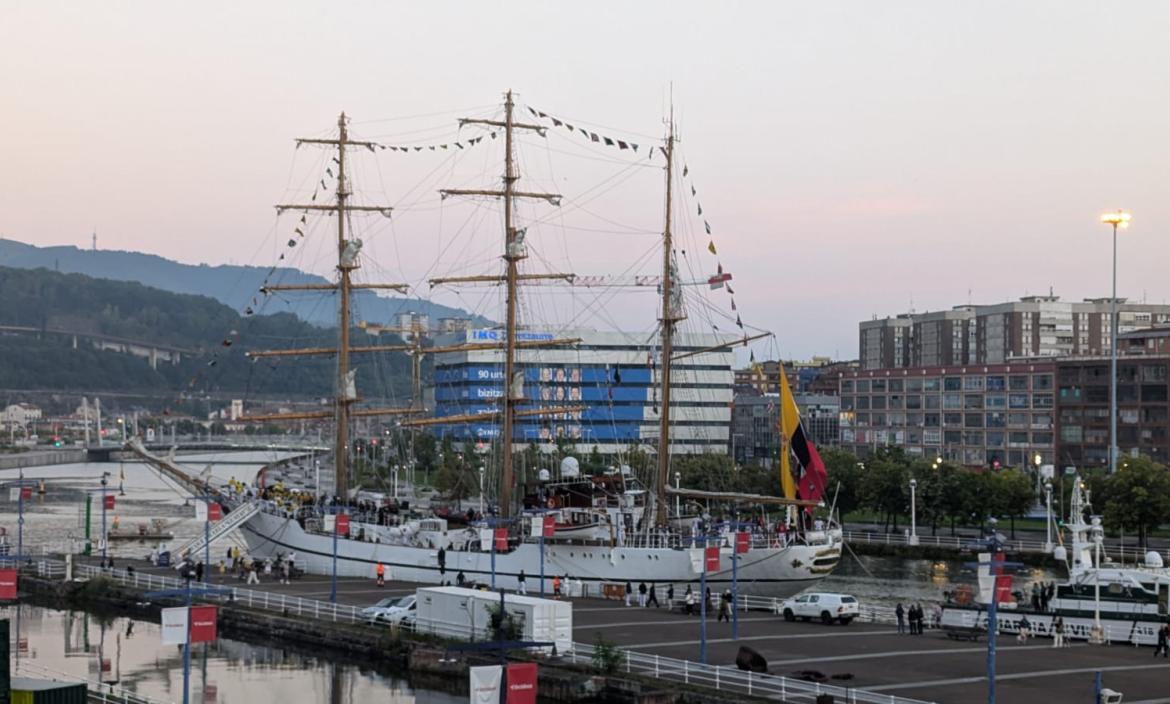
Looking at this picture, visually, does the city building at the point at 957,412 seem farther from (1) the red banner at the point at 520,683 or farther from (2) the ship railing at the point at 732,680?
(1) the red banner at the point at 520,683

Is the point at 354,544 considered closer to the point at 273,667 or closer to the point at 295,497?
the point at 295,497

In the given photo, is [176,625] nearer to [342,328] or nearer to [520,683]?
[520,683]

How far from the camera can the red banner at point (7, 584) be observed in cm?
5862

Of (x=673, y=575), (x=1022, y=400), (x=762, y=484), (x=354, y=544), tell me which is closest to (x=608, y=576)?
(x=673, y=575)

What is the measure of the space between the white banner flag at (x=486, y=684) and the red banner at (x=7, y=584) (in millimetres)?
32853

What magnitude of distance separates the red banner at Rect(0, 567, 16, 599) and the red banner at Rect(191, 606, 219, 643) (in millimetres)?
23196

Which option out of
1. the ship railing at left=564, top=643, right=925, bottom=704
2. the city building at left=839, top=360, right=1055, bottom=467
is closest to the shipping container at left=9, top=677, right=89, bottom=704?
the ship railing at left=564, top=643, right=925, bottom=704

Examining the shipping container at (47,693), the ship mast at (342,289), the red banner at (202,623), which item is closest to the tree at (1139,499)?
the ship mast at (342,289)

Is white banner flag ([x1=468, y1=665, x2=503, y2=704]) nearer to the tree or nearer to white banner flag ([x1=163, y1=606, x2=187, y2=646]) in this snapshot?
white banner flag ([x1=163, y1=606, x2=187, y2=646])

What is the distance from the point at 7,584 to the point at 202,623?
2386 centimetres

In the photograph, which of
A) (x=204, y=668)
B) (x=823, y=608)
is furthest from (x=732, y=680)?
(x=204, y=668)

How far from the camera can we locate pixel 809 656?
47938 mm

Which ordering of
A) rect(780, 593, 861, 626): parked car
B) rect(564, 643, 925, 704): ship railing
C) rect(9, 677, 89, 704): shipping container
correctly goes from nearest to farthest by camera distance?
rect(9, 677, 89, 704): shipping container
rect(564, 643, 925, 704): ship railing
rect(780, 593, 861, 626): parked car

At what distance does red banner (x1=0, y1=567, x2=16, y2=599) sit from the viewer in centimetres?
5862
